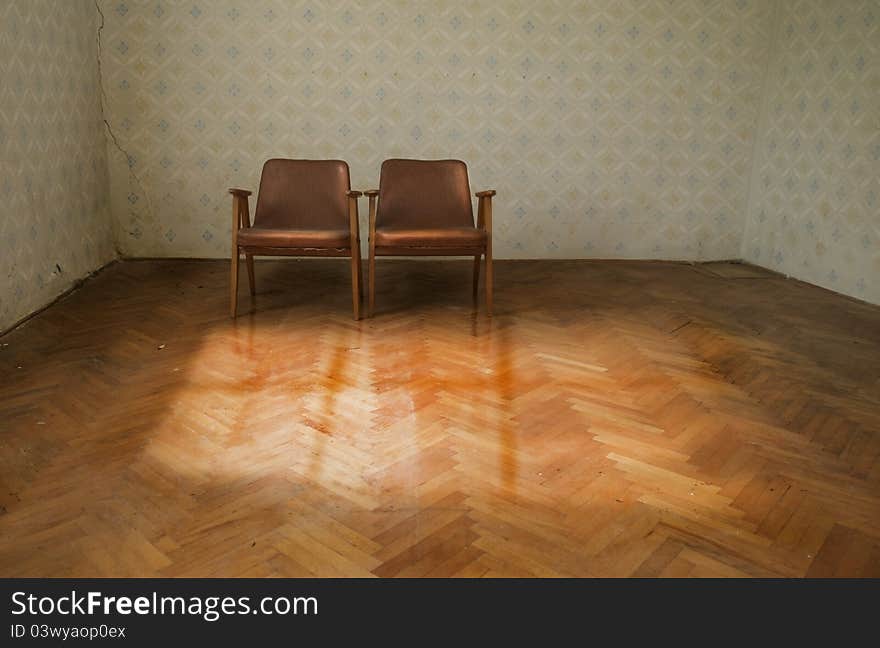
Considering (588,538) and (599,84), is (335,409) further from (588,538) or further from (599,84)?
(599,84)

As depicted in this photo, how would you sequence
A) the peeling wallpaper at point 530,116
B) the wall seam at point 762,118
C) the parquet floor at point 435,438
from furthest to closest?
the wall seam at point 762,118
the peeling wallpaper at point 530,116
the parquet floor at point 435,438

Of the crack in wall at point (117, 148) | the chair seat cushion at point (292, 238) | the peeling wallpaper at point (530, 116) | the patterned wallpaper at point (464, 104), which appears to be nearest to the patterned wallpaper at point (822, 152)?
the peeling wallpaper at point (530, 116)

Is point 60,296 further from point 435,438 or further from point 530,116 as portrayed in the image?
point 530,116

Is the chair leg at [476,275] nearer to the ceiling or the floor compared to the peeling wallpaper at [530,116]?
nearer to the floor

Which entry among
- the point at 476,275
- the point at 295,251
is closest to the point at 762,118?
the point at 476,275

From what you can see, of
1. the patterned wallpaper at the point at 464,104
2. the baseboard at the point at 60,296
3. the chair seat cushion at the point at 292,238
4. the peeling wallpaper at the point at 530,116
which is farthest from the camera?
the patterned wallpaper at the point at 464,104

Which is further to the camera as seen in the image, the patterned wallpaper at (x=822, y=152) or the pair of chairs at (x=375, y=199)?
the patterned wallpaper at (x=822, y=152)

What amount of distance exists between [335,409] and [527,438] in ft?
2.51

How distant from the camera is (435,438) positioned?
268 centimetres

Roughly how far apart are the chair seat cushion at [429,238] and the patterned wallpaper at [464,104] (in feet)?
5.28

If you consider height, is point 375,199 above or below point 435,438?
above

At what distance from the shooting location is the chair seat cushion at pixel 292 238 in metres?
3.93

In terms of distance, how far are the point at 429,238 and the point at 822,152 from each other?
→ 2997mm

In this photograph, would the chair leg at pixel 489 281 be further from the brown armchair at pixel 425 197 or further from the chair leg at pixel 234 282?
the chair leg at pixel 234 282
